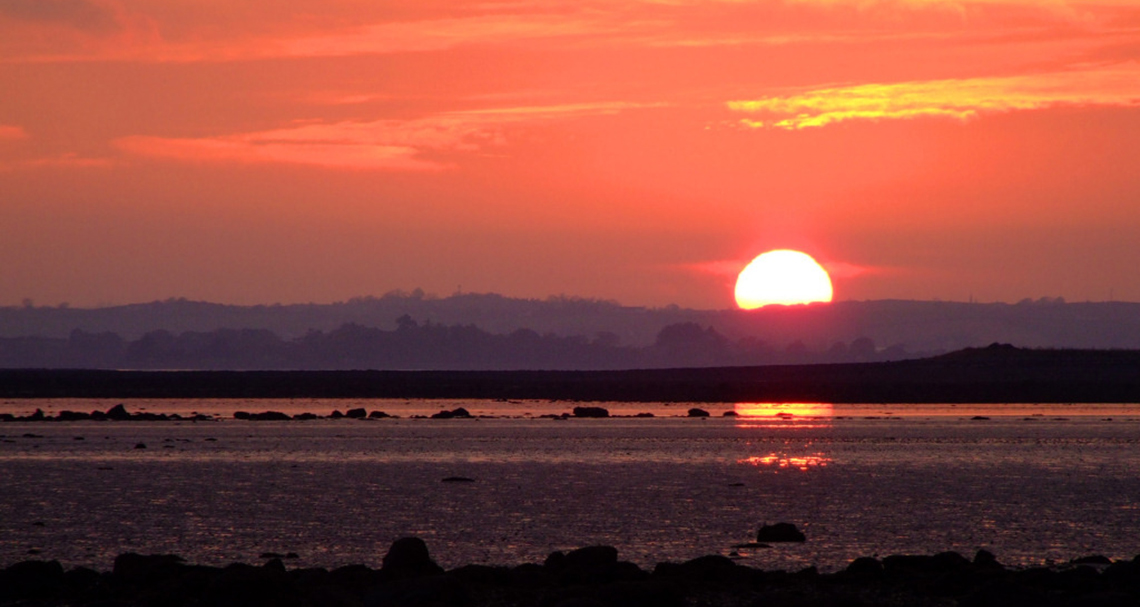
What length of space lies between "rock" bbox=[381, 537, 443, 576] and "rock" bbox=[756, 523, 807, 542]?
26.1ft

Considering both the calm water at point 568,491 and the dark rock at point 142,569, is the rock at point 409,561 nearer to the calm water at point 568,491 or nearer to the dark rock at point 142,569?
the calm water at point 568,491

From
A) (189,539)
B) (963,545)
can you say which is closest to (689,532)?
(963,545)

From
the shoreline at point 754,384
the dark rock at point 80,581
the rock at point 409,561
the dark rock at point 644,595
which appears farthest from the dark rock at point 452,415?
the dark rock at point 644,595

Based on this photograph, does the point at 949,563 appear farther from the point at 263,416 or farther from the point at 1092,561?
the point at 263,416

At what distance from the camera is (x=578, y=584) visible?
76.1 ft

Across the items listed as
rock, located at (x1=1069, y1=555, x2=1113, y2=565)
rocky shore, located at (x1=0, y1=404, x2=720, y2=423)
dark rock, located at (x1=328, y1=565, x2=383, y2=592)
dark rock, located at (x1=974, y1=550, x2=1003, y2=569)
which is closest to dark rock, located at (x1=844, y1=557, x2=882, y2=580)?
dark rock, located at (x1=974, y1=550, x2=1003, y2=569)

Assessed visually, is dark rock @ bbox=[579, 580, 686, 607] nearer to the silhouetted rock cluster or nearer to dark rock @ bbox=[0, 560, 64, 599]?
dark rock @ bbox=[0, 560, 64, 599]

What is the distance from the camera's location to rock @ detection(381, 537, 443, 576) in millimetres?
24109

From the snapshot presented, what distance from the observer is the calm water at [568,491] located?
29562 mm

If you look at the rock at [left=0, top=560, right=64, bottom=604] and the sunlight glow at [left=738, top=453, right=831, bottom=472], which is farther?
the sunlight glow at [left=738, top=453, right=831, bottom=472]

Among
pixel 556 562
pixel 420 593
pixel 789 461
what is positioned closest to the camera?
pixel 420 593

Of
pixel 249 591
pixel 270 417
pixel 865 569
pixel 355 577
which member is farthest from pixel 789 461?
pixel 270 417

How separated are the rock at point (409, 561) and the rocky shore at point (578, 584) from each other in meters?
0.02

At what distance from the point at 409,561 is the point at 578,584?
3.18 metres
